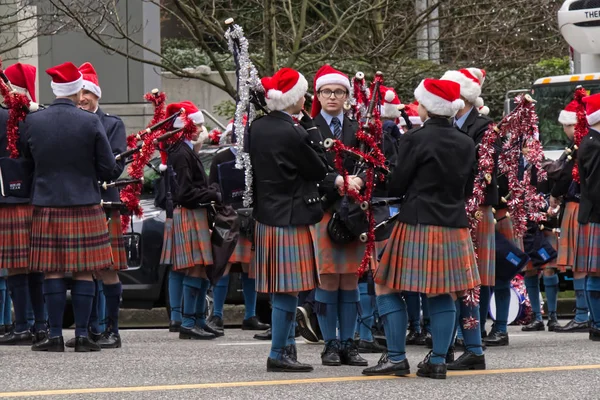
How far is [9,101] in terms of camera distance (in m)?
10.6

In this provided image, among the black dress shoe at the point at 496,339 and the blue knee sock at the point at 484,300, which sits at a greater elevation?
the blue knee sock at the point at 484,300

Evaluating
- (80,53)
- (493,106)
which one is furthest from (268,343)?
(493,106)

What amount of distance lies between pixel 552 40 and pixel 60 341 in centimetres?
1642

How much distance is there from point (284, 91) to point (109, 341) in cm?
291

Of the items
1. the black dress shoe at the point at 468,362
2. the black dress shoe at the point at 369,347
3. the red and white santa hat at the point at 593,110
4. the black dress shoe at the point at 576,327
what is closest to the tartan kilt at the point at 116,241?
the black dress shoe at the point at 369,347

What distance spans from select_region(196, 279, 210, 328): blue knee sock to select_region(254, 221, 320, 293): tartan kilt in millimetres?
3267

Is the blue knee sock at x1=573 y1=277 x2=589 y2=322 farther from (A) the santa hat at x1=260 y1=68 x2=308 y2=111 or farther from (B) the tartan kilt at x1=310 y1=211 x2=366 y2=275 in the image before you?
(A) the santa hat at x1=260 y1=68 x2=308 y2=111

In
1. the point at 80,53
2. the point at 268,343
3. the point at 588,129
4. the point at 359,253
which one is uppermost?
the point at 80,53

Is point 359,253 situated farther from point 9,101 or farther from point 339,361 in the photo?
point 9,101

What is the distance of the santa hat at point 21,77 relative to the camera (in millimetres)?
10781

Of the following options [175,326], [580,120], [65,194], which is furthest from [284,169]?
[175,326]

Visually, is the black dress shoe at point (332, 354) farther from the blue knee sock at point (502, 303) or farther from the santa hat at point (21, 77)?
the santa hat at point (21, 77)

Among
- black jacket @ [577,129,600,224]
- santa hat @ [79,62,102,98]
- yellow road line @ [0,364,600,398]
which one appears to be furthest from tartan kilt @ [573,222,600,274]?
santa hat @ [79,62,102,98]

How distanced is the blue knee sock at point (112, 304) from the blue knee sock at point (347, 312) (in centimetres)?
222
